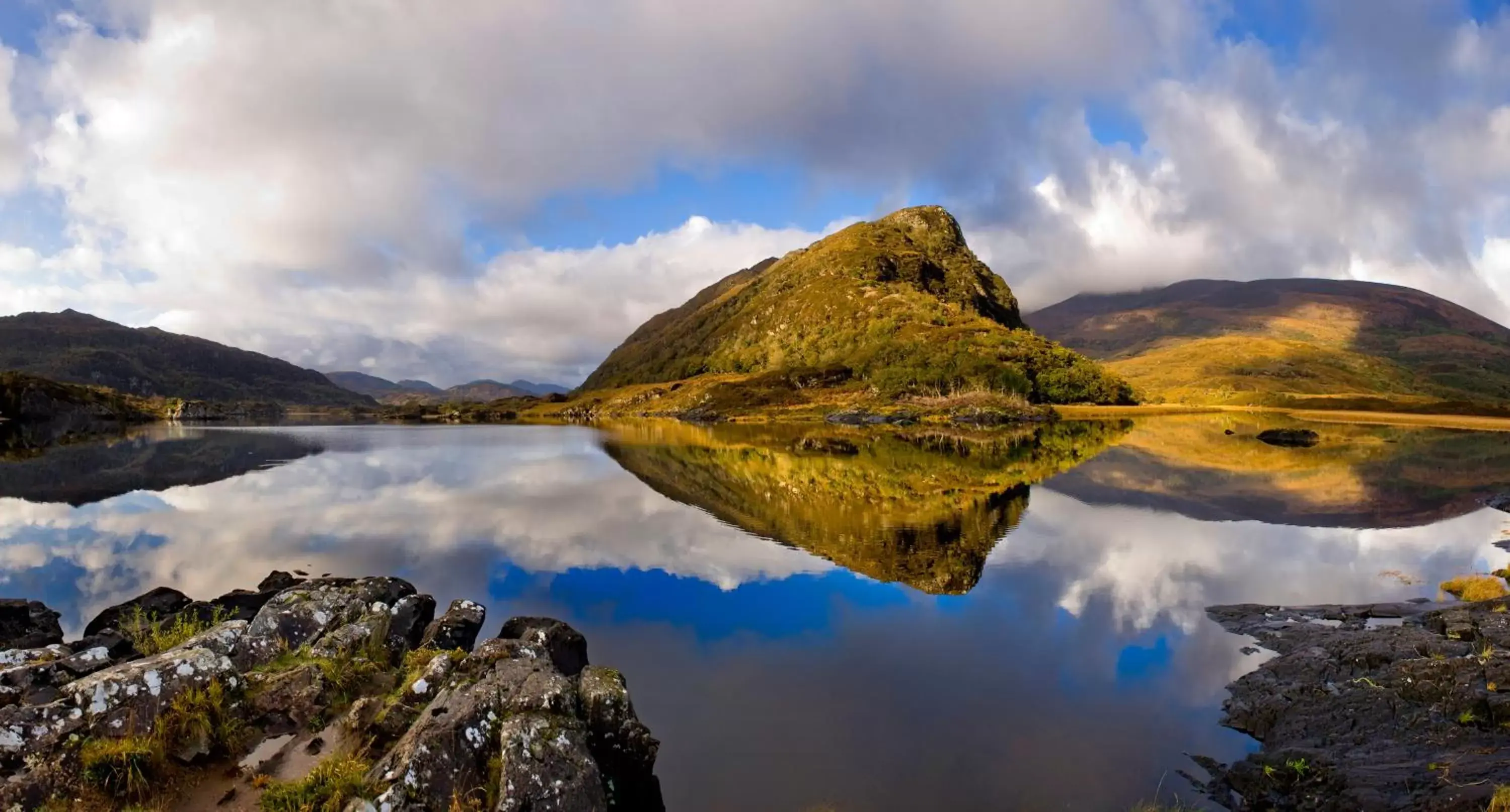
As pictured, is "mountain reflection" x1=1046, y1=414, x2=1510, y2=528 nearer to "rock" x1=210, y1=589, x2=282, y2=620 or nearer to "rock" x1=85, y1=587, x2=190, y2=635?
"rock" x1=210, y1=589, x2=282, y2=620

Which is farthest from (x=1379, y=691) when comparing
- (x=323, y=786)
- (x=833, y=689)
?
(x=323, y=786)

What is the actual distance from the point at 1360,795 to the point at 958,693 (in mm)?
7217

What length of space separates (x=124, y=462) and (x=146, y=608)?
220 ft

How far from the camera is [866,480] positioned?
5472cm

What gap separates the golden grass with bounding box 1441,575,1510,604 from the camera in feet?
76.0

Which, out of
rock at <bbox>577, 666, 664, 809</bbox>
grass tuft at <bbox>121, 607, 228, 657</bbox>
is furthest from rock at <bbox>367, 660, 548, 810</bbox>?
grass tuft at <bbox>121, 607, 228, 657</bbox>

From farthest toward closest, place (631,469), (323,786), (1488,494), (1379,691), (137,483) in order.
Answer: (631,469), (137,483), (1488,494), (1379,691), (323,786)

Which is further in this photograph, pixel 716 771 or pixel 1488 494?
pixel 1488 494

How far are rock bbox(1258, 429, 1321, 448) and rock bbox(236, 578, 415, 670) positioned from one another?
102879mm

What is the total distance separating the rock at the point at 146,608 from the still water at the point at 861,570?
2411 mm

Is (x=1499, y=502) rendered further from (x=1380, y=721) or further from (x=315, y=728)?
(x=315, y=728)

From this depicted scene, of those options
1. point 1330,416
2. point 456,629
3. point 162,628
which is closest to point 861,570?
point 456,629

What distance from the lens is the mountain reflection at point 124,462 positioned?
167 feet

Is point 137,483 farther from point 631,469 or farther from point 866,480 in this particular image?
point 866,480
